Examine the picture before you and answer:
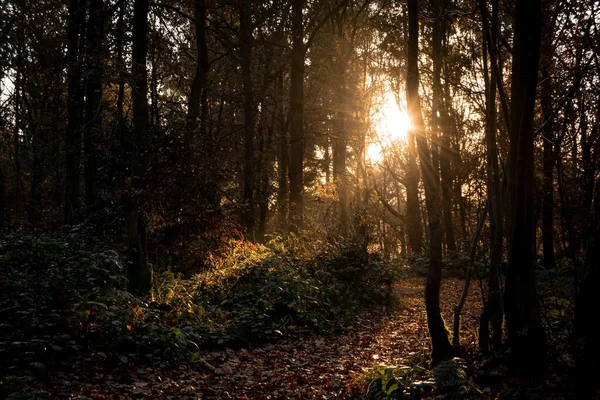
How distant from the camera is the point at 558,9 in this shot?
5887 mm

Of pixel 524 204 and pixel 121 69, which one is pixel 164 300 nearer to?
pixel 121 69

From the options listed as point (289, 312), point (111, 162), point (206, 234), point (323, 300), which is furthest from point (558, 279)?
point (111, 162)

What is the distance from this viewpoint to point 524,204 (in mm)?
5035

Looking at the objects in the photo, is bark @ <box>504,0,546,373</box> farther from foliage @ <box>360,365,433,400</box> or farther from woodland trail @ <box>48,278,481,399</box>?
woodland trail @ <box>48,278,481,399</box>

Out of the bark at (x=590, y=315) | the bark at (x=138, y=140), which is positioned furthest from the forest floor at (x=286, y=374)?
the bark at (x=138, y=140)

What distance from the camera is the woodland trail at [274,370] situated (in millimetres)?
5453

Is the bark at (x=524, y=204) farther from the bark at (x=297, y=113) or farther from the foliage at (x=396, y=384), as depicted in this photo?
the bark at (x=297, y=113)

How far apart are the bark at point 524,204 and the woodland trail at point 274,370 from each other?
1537mm

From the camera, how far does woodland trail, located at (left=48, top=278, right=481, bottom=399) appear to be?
17.9 feet

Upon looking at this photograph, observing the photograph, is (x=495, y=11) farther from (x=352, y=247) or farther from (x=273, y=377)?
(x=352, y=247)

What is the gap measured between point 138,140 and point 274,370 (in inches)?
204

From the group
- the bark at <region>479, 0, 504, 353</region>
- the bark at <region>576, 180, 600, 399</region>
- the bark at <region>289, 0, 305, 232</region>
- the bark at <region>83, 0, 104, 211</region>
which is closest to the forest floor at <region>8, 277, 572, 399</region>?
the bark at <region>479, 0, 504, 353</region>

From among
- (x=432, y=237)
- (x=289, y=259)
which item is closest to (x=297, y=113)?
(x=289, y=259)

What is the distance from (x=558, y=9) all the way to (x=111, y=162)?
10.5m
